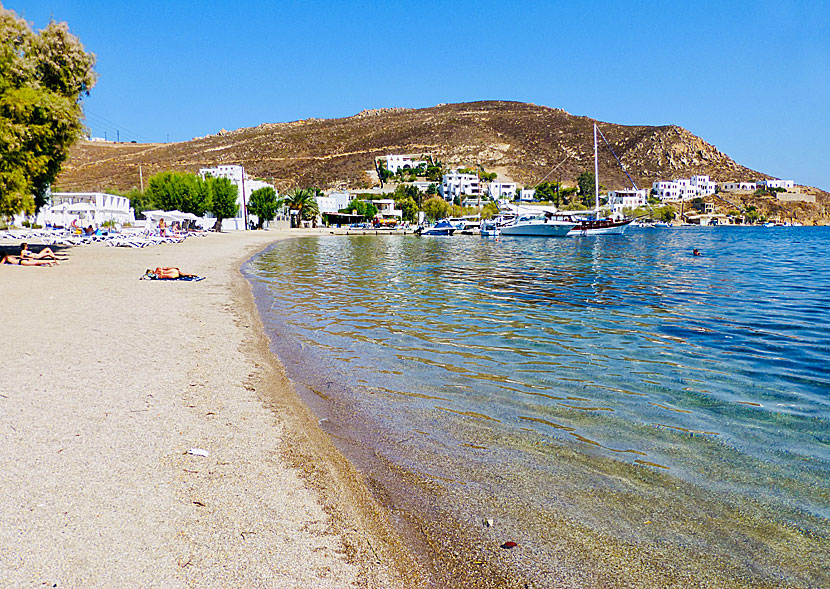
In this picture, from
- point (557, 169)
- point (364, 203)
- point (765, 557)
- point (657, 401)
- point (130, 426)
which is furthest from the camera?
point (557, 169)

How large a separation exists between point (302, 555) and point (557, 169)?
16252 centimetres

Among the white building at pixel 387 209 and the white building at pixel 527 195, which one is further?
the white building at pixel 527 195

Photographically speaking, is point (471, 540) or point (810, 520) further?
point (810, 520)

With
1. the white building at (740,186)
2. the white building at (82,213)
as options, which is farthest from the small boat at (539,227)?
the white building at (740,186)

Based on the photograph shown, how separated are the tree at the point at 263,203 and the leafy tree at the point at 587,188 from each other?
286 ft

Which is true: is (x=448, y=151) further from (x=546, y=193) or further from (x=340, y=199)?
(x=340, y=199)

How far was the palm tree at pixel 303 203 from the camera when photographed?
306 feet

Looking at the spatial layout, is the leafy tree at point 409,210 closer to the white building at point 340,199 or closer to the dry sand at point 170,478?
the white building at point 340,199

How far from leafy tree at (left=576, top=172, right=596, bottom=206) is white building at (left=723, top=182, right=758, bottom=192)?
62.7 meters

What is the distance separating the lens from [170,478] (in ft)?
14.2

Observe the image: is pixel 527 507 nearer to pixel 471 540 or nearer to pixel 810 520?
pixel 471 540

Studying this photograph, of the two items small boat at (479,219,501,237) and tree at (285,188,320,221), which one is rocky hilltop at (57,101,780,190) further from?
small boat at (479,219,501,237)

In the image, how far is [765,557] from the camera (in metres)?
3.76

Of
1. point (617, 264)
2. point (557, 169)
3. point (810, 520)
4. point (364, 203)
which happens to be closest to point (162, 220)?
point (617, 264)
